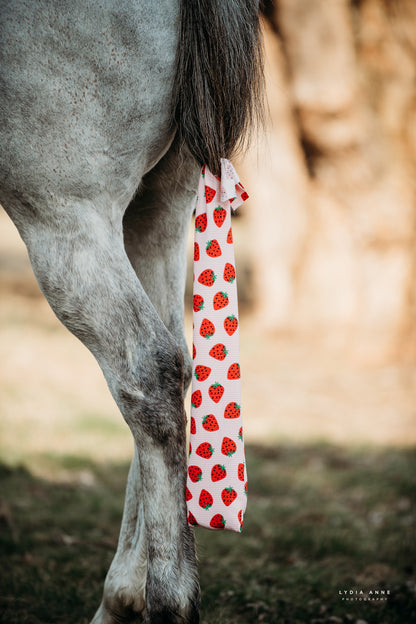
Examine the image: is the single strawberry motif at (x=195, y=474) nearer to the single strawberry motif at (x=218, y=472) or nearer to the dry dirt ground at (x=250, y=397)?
the single strawberry motif at (x=218, y=472)

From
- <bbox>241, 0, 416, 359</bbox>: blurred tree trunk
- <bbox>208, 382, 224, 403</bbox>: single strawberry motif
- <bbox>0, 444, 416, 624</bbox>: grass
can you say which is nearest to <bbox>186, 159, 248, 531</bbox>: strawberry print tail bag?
<bbox>208, 382, 224, 403</bbox>: single strawberry motif

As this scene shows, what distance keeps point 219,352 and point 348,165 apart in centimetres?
489

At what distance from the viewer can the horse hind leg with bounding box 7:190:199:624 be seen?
137cm

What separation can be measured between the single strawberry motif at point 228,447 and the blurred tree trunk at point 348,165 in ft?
14.3

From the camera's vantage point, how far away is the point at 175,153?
163cm

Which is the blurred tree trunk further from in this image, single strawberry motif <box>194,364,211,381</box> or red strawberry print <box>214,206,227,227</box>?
single strawberry motif <box>194,364,211,381</box>

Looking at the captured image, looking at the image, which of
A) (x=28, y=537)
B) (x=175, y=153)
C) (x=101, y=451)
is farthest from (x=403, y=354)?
(x=175, y=153)

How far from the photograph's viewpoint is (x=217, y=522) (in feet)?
4.76

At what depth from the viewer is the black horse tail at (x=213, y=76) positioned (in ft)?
4.74

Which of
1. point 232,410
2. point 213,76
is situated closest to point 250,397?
point 232,410

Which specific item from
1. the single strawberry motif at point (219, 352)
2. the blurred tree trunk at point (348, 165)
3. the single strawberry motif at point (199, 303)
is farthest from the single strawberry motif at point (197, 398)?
the blurred tree trunk at point (348, 165)

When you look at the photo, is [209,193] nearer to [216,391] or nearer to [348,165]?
[216,391]

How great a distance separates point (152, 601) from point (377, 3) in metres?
5.95

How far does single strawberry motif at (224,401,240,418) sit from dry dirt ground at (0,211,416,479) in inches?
98.4
